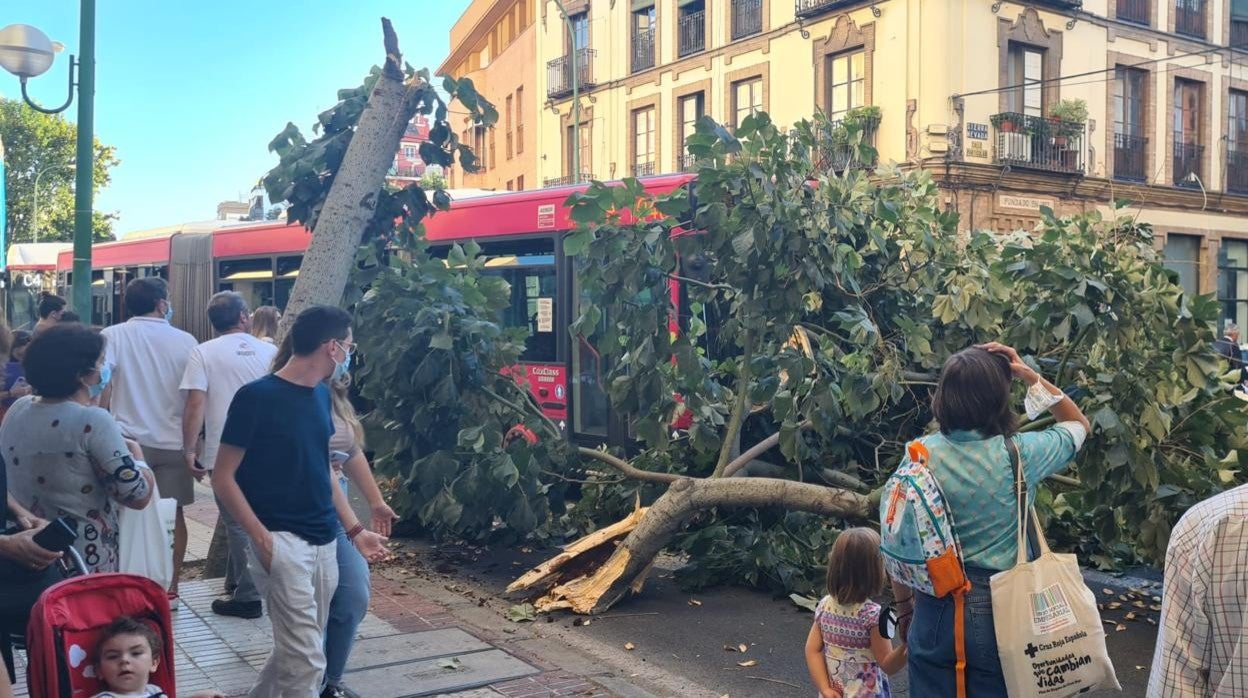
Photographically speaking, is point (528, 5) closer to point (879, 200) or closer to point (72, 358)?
point (879, 200)

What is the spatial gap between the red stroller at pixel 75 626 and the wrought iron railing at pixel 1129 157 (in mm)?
27185

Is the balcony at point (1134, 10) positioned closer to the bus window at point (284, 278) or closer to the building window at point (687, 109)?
the building window at point (687, 109)

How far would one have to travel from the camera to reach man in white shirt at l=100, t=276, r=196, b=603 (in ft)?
22.6

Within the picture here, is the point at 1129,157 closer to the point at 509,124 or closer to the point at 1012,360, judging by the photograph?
the point at 509,124

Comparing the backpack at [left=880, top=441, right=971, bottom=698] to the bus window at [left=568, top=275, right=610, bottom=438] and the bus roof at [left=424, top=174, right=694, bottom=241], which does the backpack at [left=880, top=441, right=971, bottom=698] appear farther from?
the bus roof at [left=424, top=174, right=694, bottom=241]

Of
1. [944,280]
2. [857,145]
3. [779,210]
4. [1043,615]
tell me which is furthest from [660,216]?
[1043,615]

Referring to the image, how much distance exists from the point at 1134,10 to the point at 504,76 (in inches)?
844

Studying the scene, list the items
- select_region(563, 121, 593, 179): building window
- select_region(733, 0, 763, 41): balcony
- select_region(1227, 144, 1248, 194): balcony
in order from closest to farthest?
select_region(733, 0, 763, 41): balcony, select_region(1227, 144, 1248, 194): balcony, select_region(563, 121, 593, 179): building window

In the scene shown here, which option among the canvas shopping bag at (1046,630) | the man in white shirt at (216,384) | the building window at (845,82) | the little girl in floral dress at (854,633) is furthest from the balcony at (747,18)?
the canvas shopping bag at (1046,630)

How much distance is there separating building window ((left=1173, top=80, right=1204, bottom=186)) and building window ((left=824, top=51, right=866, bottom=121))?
27.6 ft

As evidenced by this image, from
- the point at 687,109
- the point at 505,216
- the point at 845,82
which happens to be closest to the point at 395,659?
the point at 505,216

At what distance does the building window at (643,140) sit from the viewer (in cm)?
3297

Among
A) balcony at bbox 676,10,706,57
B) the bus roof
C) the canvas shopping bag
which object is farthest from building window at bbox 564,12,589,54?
the canvas shopping bag

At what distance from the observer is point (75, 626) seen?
350 cm
